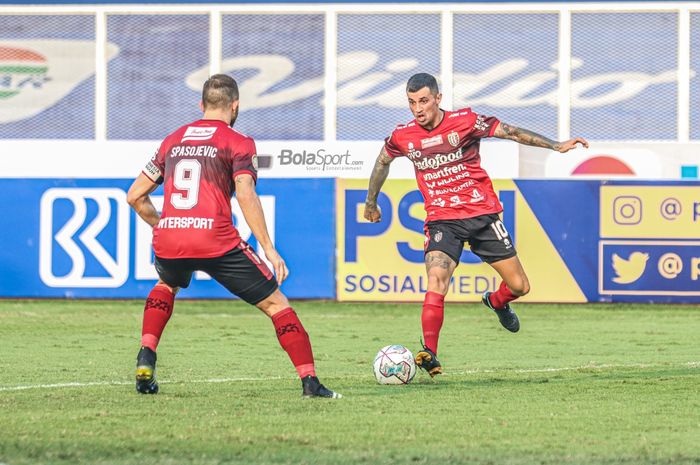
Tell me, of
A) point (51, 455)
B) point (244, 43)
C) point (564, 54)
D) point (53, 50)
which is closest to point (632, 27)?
point (564, 54)

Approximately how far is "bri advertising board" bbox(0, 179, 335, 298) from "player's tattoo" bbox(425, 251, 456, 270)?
726cm

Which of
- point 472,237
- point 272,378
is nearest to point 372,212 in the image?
point 472,237

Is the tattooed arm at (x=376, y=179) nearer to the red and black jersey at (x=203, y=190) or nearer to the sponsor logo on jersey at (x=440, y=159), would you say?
the sponsor logo on jersey at (x=440, y=159)

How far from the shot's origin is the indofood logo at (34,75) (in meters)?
24.7

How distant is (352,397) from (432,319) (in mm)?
1302

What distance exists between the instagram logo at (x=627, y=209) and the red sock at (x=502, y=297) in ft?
21.0

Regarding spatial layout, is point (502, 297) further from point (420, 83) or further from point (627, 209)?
point (627, 209)

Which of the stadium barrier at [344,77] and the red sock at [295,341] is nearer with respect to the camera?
the red sock at [295,341]

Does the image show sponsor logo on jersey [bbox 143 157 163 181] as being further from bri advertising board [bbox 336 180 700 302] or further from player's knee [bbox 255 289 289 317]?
bri advertising board [bbox 336 180 700 302]

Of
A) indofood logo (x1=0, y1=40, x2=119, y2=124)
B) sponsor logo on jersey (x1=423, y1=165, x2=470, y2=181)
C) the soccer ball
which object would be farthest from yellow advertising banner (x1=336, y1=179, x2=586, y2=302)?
indofood logo (x1=0, y1=40, x2=119, y2=124)

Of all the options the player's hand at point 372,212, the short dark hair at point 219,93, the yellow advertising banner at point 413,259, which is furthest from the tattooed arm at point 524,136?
the yellow advertising banner at point 413,259

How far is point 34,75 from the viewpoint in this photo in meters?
25.0

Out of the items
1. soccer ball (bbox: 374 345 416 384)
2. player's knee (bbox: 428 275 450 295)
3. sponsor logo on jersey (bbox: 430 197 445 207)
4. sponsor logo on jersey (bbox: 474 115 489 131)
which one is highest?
sponsor logo on jersey (bbox: 474 115 489 131)

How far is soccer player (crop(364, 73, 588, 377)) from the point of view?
9.86 metres
